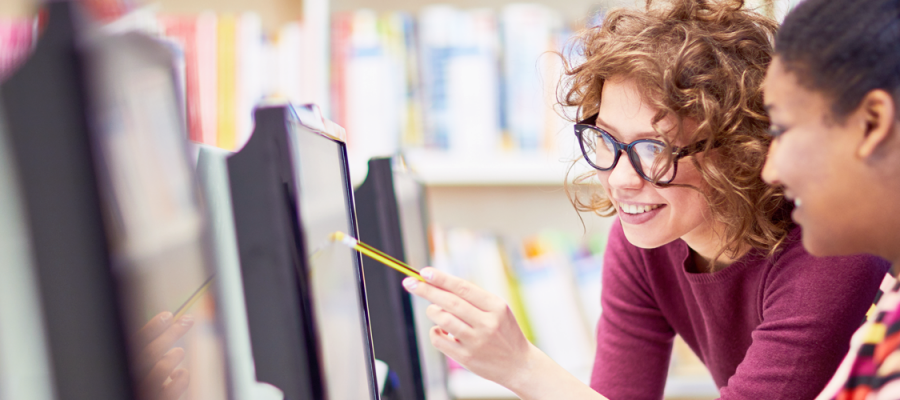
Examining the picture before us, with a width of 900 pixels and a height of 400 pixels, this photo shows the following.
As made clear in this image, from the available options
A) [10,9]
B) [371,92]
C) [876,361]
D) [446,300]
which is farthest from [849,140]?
[10,9]

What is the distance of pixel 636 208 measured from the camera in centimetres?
76

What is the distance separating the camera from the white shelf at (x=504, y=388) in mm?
1226

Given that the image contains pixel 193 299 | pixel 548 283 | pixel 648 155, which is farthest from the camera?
pixel 548 283

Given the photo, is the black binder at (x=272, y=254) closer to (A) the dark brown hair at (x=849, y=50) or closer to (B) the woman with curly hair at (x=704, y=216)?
(B) the woman with curly hair at (x=704, y=216)

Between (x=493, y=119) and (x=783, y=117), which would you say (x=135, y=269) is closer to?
(x=783, y=117)

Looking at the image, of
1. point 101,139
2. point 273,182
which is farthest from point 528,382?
point 101,139

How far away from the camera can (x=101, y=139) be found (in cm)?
25

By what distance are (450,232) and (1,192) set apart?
1115mm

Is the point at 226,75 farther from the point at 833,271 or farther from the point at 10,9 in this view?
the point at 833,271

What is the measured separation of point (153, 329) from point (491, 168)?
964mm

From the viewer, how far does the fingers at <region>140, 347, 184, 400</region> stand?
0.27 metres

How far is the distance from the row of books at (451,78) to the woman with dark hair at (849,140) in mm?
733

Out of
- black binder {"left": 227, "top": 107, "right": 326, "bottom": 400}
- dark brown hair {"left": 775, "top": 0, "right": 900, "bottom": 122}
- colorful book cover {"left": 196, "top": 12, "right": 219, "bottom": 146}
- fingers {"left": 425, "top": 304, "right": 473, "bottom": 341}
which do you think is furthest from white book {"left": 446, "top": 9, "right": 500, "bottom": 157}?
black binder {"left": 227, "top": 107, "right": 326, "bottom": 400}

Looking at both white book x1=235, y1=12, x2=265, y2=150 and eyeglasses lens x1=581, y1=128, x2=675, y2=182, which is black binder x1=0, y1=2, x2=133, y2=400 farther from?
white book x1=235, y1=12, x2=265, y2=150
